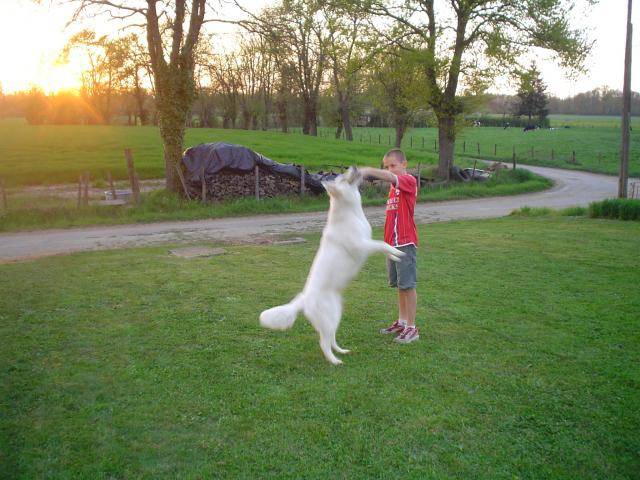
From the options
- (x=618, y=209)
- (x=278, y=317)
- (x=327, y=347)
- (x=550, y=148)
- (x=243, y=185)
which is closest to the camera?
(x=278, y=317)

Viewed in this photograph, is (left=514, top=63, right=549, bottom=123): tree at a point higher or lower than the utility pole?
higher

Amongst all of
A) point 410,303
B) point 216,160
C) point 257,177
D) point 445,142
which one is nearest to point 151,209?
point 216,160

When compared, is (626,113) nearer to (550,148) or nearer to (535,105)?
(550,148)

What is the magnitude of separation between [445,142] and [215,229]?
14747mm

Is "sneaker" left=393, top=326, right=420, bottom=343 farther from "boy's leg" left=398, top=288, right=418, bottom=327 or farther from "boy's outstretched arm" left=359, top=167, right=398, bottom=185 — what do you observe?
"boy's outstretched arm" left=359, top=167, right=398, bottom=185

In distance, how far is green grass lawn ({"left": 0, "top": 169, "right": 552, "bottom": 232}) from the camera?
15.5 m

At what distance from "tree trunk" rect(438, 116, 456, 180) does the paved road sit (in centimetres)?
357

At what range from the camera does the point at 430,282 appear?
8.29m

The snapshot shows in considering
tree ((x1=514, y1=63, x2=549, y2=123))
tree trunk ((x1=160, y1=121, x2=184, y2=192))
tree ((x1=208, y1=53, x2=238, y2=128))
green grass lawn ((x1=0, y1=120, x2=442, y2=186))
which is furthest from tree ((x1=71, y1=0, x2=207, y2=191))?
tree ((x1=514, y1=63, x2=549, y2=123))

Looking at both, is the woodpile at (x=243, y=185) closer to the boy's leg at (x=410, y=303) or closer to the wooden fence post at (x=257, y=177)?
the wooden fence post at (x=257, y=177)

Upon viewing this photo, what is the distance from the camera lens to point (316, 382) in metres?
4.76

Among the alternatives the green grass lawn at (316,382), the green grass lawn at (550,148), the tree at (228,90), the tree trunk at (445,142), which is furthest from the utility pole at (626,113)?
the tree at (228,90)

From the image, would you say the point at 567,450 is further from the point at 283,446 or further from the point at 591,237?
the point at 591,237

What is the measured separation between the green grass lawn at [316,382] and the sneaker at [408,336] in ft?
0.32
